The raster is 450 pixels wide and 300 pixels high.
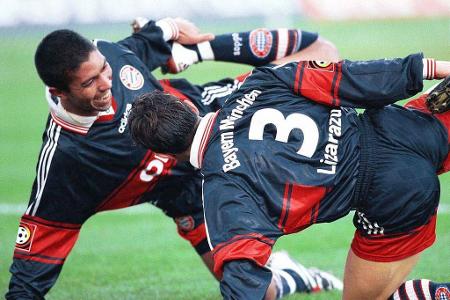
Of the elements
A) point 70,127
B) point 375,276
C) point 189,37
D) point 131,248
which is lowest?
point 131,248

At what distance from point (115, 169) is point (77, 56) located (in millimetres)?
814

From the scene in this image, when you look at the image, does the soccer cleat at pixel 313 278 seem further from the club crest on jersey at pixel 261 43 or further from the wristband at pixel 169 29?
the wristband at pixel 169 29

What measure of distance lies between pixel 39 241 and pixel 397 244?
7.12 feet

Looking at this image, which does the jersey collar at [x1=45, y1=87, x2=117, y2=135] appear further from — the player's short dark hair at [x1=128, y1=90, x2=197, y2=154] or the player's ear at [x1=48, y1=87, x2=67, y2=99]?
the player's short dark hair at [x1=128, y1=90, x2=197, y2=154]

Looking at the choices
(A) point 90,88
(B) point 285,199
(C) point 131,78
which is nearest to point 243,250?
(B) point 285,199

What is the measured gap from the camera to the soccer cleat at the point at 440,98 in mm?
4588

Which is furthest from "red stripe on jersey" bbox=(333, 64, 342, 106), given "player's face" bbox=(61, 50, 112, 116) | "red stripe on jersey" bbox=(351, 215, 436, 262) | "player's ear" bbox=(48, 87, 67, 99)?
"player's ear" bbox=(48, 87, 67, 99)

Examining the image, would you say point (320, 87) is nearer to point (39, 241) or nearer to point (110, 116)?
point (110, 116)

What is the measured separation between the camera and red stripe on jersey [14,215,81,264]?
5543 mm

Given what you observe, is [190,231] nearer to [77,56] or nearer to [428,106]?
[77,56]

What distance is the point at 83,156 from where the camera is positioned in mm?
5574

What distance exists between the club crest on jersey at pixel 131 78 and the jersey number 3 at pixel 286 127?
5.09 ft

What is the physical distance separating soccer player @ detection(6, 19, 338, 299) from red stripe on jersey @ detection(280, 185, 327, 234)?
4.90ft

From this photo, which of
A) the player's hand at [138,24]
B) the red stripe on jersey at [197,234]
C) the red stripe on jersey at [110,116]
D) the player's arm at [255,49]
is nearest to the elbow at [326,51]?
the player's arm at [255,49]
